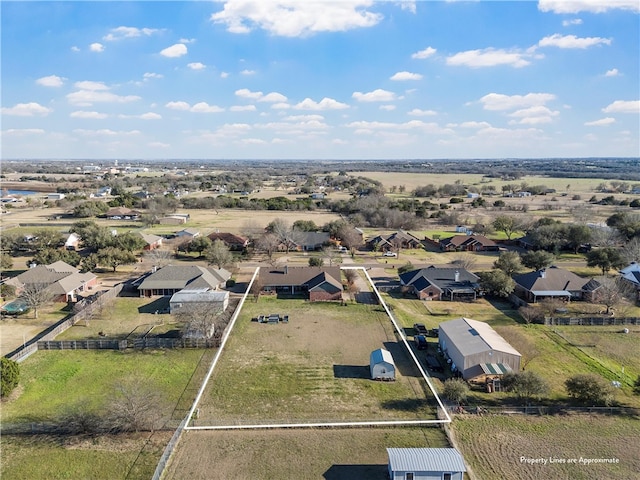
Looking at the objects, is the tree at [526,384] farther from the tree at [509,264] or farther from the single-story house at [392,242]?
the single-story house at [392,242]

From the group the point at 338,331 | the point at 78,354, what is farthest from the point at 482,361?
the point at 78,354

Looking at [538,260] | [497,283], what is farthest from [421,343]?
[538,260]

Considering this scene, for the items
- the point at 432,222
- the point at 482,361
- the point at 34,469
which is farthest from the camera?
the point at 432,222

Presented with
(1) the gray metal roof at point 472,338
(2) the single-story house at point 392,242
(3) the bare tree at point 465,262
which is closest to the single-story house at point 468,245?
(3) the bare tree at point 465,262

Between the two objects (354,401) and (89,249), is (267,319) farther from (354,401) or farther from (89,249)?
(89,249)

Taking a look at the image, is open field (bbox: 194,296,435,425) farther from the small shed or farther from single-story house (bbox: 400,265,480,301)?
single-story house (bbox: 400,265,480,301)

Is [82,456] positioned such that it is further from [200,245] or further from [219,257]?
[200,245]

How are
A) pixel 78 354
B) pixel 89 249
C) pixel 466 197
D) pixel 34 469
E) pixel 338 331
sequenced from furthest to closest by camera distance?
pixel 466 197, pixel 89 249, pixel 338 331, pixel 78 354, pixel 34 469
